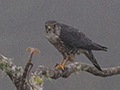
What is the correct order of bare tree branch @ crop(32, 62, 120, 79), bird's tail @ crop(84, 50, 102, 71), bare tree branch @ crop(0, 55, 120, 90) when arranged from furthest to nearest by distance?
1. bird's tail @ crop(84, 50, 102, 71)
2. bare tree branch @ crop(32, 62, 120, 79)
3. bare tree branch @ crop(0, 55, 120, 90)

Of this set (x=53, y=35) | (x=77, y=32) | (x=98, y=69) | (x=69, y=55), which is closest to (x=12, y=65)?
(x=53, y=35)

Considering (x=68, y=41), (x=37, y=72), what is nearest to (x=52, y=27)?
(x=68, y=41)

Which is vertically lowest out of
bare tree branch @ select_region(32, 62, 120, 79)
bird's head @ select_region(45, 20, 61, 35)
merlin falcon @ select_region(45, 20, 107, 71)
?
bare tree branch @ select_region(32, 62, 120, 79)

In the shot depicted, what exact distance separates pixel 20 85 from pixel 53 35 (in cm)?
83

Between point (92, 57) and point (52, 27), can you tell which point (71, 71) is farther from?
point (52, 27)

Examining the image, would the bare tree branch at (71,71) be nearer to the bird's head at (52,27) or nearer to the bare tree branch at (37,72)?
the bare tree branch at (37,72)

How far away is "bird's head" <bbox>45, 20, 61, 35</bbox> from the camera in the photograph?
2428 millimetres

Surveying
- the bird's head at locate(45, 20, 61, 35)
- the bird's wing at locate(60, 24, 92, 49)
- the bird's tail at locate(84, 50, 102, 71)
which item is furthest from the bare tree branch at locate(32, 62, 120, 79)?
the bird's head at locate(45, 20, 61, 35)

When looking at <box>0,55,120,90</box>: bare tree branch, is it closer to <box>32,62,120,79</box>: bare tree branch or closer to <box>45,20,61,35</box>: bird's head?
<box>32,62,120,79</box>: bare tree branch

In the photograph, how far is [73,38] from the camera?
8.71 ft

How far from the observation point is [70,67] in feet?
8.75

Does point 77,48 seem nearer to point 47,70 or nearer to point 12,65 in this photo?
point 47,70

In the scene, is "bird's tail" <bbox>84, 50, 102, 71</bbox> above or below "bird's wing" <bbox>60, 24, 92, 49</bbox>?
below

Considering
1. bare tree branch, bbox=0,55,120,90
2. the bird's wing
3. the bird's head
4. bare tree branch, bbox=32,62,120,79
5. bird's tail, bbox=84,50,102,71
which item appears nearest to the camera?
bare tree branch, bbox=0,55,120,90
